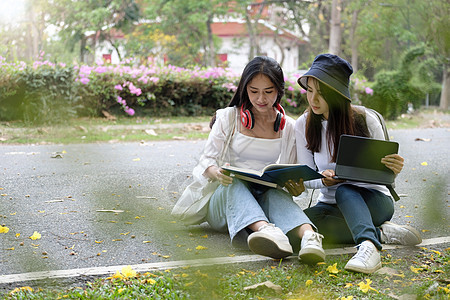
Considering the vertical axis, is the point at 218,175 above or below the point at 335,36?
below

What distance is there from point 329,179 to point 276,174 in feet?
1.01

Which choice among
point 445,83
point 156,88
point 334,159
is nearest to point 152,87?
point 156,88

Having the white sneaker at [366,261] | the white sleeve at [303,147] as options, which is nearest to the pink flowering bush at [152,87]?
the white sleeve at [303,147]

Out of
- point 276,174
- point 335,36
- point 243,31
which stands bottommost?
point 276,174

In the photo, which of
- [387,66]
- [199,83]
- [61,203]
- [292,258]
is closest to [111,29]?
[199,83]

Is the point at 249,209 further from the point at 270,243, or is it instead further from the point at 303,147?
the point at 303,147

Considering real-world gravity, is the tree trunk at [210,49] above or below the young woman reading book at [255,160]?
above

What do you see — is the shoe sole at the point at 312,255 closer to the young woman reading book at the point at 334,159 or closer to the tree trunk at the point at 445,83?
the young woman reading book at the point at 334,159

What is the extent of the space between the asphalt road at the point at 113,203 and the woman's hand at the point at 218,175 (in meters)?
0.30

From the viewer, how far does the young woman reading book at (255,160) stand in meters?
2.59

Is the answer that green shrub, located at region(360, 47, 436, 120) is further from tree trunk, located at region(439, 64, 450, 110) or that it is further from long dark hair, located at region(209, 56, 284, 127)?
long dark hair, located at region(209, 56, 284, 127)

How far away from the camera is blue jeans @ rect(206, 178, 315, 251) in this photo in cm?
261

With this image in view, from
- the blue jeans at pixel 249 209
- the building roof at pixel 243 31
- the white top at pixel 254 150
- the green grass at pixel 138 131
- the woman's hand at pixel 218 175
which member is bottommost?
the green grass at pixel 138 131

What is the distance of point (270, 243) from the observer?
2.37 metres
